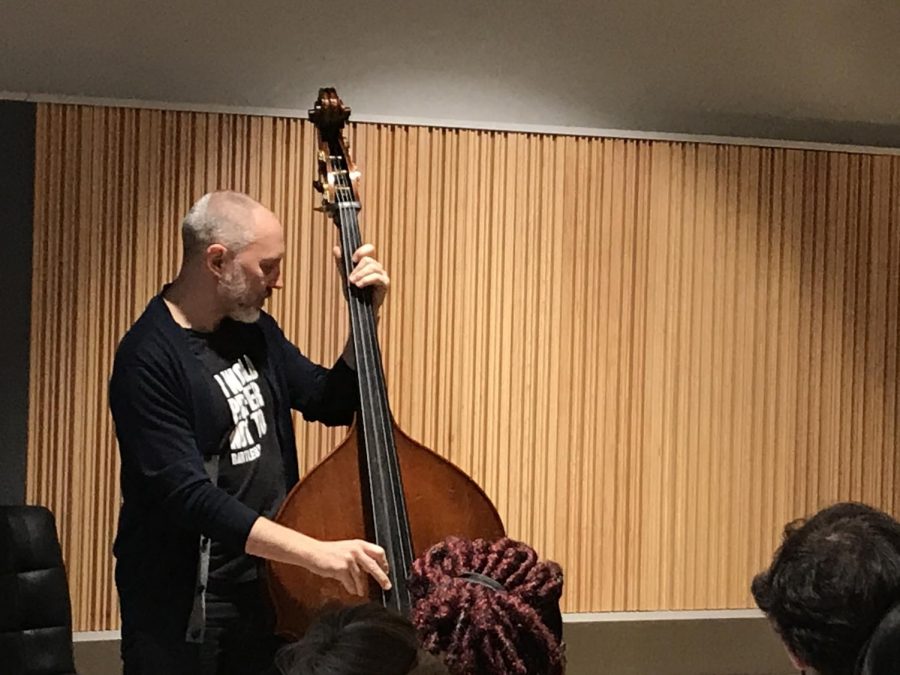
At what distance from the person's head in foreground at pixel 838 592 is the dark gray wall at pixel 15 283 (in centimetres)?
183

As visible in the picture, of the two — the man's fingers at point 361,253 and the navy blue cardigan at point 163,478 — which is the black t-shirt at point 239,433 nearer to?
the navy blue cardigan at point 163,478

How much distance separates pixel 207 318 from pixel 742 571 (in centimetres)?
171

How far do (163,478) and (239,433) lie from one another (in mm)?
195

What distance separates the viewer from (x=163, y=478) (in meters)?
1.98

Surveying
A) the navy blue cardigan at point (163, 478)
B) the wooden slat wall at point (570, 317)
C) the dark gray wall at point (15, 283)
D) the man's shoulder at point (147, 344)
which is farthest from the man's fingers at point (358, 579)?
the dark gray wall at point (15, 283)

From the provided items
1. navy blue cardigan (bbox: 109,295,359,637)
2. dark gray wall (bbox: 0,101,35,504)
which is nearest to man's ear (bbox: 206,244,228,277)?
navy blue cardigan (bbox: 109,295,359,637)

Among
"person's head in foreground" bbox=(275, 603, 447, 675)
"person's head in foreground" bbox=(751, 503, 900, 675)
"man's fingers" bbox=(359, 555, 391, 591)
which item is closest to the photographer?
"person's head in foreground" bbox=(275, 603, 447, 675)

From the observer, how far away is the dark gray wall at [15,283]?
2672 mm

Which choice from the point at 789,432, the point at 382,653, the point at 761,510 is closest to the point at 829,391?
the point at 789,432

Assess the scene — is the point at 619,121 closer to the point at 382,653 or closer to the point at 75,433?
the point at 75,433

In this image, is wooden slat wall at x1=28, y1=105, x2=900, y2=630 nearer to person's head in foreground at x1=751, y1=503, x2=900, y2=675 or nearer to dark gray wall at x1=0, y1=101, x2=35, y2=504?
dark gray wall at x1=0, y1=101, x2=35, y2=504

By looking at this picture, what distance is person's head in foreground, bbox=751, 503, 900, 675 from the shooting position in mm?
1446

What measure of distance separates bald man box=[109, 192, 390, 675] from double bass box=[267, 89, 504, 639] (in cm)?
7

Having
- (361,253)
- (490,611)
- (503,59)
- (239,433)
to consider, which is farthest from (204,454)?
(503,59)
